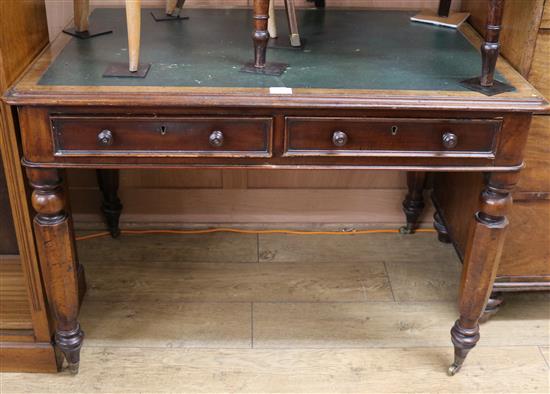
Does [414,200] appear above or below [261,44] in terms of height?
below

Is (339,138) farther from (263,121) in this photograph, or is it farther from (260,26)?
(260,26)

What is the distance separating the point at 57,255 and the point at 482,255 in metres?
1.08

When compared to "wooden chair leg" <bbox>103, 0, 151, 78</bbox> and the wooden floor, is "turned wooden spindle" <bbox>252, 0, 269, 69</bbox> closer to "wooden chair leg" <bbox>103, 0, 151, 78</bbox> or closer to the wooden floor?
"wooden chair leg" <bbox>103, 0, 151, 78</bbox>

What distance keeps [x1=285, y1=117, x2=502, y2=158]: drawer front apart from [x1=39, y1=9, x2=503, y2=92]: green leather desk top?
0.09m

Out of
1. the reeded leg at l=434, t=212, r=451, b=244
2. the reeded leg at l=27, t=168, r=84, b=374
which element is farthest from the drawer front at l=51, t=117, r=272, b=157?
the reeded leg at l=434, t=212, r=451, b=244

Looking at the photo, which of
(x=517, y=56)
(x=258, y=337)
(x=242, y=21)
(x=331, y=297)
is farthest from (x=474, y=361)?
(x=242, y=21)

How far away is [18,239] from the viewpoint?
1760 mm

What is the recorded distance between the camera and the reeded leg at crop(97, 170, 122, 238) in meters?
2.33

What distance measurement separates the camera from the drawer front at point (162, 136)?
1545 millimetres

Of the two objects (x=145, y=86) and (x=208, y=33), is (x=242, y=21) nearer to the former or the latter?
(x=208, y=33)

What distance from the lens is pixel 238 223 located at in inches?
101

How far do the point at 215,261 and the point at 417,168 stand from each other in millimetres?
988

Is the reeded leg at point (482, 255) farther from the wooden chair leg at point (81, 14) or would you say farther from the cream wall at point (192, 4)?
the wooden chair leg at point (81, 14)

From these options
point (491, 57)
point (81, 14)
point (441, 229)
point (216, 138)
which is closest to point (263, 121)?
point (216, 138)
